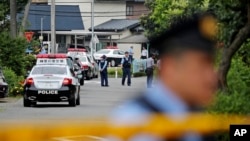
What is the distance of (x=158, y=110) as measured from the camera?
3.37 m

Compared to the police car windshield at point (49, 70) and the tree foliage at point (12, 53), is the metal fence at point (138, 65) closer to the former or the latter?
the tree foliage at point (12, 53)

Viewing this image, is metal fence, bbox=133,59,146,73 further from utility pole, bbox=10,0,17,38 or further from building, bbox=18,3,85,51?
building, bbox=18,3,85,51

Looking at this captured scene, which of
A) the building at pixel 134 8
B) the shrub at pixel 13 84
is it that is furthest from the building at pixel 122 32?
the shrub at pixel 13 84

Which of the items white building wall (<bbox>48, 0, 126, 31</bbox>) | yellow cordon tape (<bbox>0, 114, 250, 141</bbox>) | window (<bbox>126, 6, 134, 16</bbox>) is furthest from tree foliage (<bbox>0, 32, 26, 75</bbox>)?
window (<bbox>126, 6, 134, 16</bbox>)

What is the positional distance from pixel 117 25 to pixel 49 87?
58.3 m

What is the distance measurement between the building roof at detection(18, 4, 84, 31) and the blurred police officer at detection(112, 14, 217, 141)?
77327mm

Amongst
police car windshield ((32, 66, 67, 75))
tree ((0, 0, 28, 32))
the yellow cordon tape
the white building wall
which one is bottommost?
police car windshield ((32, 66, 67, 75))

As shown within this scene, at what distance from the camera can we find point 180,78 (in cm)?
335

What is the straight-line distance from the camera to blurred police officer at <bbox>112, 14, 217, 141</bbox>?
334 centimetres

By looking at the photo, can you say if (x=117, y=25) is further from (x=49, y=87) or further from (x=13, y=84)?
(x=49, y=87)

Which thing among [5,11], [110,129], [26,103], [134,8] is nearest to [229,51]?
[110,129]

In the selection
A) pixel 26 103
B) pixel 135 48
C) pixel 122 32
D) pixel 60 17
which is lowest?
pixel 26 103

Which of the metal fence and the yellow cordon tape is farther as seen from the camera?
the metal fence

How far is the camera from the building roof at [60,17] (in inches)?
3177
